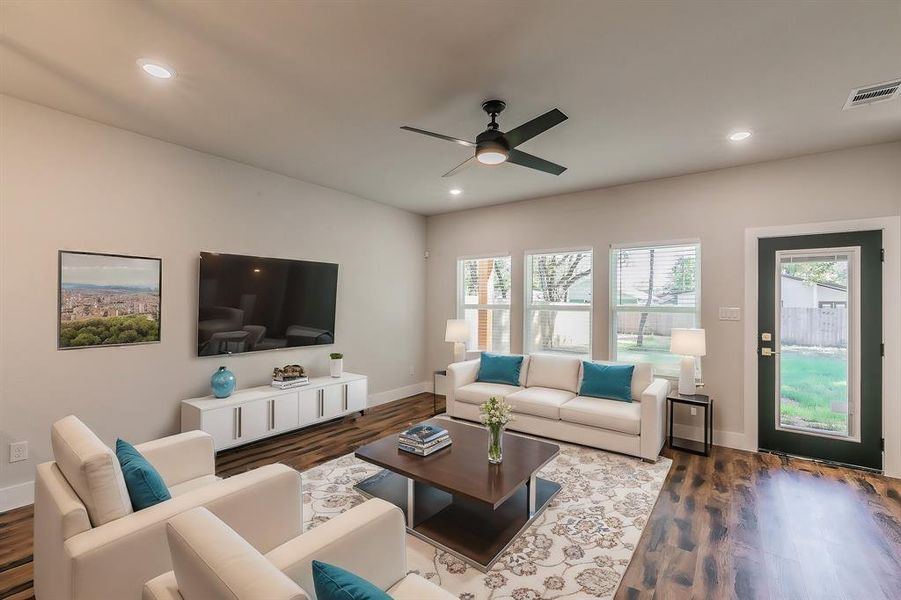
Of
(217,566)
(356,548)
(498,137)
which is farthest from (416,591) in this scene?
(498,137)

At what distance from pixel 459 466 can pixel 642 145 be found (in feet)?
10.5

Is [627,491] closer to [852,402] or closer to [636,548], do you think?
[636,548]

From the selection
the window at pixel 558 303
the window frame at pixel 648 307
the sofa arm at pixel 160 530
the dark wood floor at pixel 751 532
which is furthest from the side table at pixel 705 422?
the sofa arm at pixel 160 530

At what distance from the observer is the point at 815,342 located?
383 centimetres

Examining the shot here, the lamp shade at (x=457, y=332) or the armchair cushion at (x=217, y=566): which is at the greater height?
the lamp shade at (x=457, y=332)

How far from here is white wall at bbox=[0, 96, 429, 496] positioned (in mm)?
2963

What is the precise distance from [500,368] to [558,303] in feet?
4.02

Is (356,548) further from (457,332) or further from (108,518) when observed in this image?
(457,332)

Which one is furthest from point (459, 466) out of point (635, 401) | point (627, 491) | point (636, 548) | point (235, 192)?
point (235, 192)

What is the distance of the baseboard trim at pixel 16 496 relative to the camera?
2.90m

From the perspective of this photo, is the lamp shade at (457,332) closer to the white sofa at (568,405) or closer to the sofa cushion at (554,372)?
the white sofa at (568,405)

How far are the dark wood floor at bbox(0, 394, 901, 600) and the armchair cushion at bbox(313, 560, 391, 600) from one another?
5.63ft

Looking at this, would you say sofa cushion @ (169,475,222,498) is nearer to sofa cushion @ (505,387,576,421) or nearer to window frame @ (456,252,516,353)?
sofa cushion @ (505,387,576,421)

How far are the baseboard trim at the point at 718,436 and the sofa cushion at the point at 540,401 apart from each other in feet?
3.93
